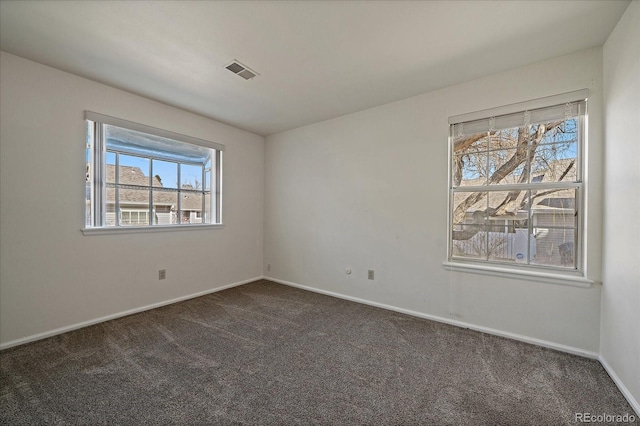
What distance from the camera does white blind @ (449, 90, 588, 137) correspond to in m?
2.19

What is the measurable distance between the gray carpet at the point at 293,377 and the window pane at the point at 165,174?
5.46 feet

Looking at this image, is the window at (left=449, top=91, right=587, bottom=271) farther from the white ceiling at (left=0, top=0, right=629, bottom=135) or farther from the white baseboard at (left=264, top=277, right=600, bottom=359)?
the white baseboard at (left=264, top=277, right=600, bottom=359)

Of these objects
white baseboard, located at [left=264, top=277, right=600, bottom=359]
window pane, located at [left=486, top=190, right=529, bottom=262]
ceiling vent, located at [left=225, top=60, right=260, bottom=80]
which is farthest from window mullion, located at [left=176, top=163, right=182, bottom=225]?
window pane, located at [left=486, top=190, right=529, bottom=262]

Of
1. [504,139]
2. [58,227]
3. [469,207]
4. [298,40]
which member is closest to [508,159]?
[504,139]

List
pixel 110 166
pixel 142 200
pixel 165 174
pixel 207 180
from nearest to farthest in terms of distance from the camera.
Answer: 1. pixel 110 166
2. pixel 142 200
3. pixel 165 174
4. pixel 207 180

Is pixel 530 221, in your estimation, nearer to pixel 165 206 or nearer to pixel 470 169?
pixel 470 169

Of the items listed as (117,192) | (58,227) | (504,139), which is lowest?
(58,227)

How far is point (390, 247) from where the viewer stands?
317 centimetres

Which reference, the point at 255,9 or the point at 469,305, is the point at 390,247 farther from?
the point at 255,9

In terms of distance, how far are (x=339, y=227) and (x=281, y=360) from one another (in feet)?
6.36

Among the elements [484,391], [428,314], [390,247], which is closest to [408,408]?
[484,391]

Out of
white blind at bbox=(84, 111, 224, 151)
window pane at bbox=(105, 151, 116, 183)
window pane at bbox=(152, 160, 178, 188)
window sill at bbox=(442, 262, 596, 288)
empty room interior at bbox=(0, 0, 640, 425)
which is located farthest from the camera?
window pane at bbox=(152, 160, 178, 188)

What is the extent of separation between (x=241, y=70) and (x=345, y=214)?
2.09m

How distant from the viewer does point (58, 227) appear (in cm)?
245
